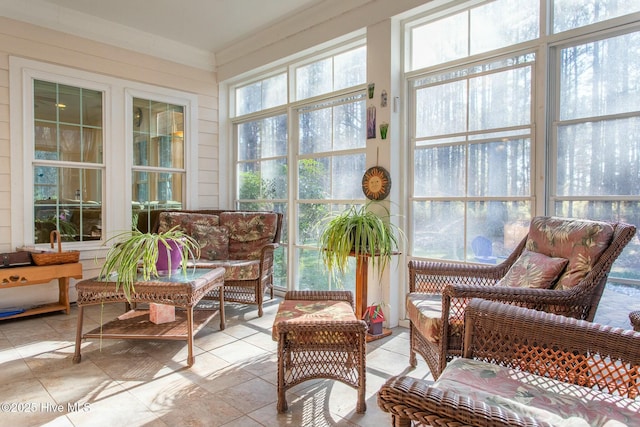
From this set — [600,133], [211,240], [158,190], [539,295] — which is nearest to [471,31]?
[600,133]

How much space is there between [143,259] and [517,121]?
282cm

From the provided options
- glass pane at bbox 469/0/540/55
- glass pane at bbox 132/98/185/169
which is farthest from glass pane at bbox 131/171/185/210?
→ glass pane at bbox 469/0/540/55

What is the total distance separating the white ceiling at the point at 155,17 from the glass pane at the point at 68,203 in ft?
4.85

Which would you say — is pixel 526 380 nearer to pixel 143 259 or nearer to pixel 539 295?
pixel 539 295

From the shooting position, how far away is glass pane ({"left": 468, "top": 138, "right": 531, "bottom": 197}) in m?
2.86

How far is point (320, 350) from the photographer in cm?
208

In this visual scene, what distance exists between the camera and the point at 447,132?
327 centimetres

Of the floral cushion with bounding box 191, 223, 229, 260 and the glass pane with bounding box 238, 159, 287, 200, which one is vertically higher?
the glass pane with bounding box 238, 159, 287, 200

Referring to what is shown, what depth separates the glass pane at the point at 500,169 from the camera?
112 inches

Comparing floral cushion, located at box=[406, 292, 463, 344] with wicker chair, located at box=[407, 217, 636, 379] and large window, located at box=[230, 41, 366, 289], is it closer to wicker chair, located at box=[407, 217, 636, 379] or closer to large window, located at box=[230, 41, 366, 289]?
wicker chair, located at box=[407, 217, 636, 379]

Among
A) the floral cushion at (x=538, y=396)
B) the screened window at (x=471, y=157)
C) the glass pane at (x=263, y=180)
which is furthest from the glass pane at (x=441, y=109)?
the floral cushion at (x=538, y=396)

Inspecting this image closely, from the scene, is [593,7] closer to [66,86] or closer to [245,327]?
[245,327]

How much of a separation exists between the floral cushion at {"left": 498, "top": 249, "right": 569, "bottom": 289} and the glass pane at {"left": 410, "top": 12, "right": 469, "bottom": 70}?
1.77 m

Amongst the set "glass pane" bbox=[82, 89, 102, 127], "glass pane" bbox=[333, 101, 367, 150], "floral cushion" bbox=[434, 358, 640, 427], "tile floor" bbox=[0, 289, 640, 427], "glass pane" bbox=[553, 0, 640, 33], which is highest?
"glass pane" bbox=[553, 0, 640, 33]
